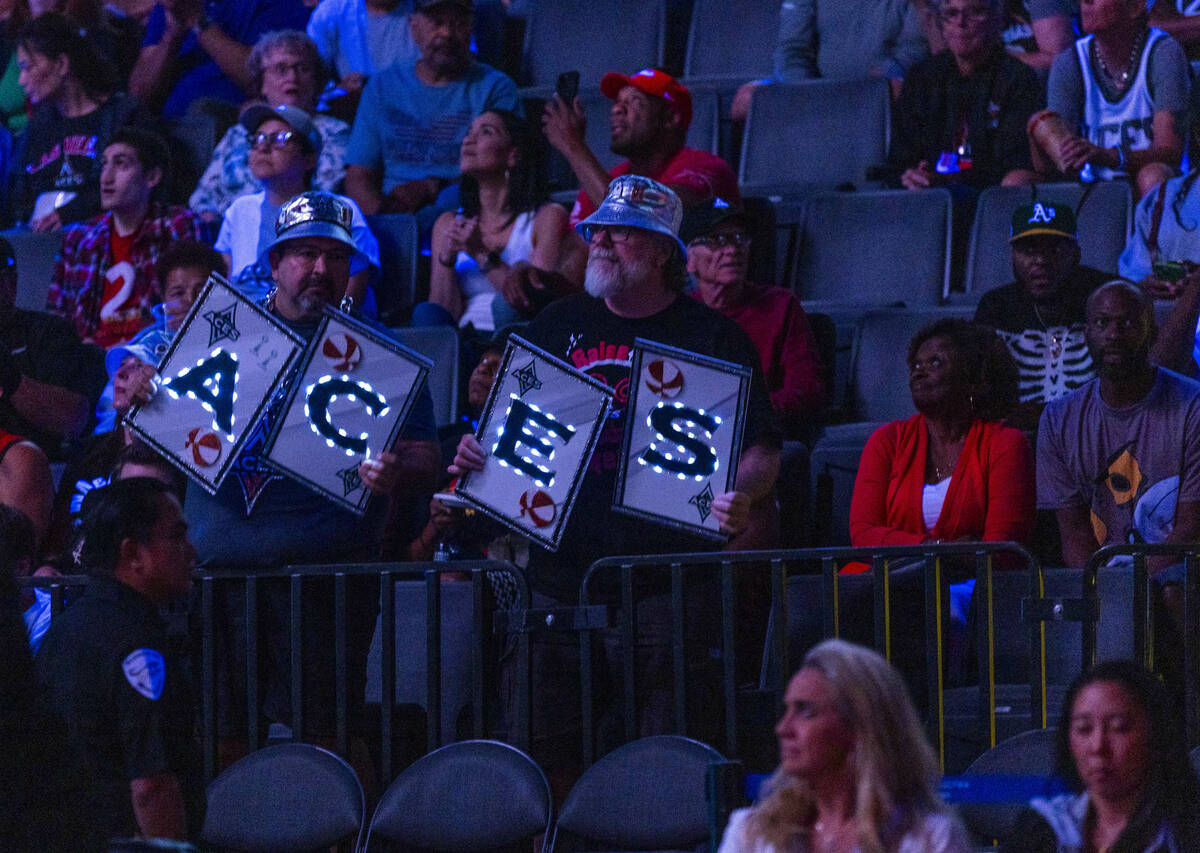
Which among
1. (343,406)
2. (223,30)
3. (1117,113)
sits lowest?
(343,406)

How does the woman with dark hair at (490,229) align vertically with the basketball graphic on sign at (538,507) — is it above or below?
above

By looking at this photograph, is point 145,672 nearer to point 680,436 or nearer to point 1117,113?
point 680,436

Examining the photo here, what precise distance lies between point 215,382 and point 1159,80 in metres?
→ 4.45

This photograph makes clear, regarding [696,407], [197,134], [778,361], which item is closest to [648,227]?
[696,407]

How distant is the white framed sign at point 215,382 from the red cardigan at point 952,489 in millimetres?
1921

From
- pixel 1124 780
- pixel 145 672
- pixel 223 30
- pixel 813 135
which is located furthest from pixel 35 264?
pixel 1124 780

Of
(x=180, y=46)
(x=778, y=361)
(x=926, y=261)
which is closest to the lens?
(x=778, y=361)

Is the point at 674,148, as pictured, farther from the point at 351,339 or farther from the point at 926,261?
the point at 351,339

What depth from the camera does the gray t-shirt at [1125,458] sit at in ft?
19.0

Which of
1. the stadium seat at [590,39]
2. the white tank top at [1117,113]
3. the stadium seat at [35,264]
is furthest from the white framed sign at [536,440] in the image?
the stadium seat at [590,39]

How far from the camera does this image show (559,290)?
23.5 ft

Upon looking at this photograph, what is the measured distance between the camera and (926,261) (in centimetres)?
802

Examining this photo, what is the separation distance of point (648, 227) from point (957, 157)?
321 centimetres

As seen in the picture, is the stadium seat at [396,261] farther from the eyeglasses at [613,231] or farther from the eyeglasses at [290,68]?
the eyeglasses at [613,231]
